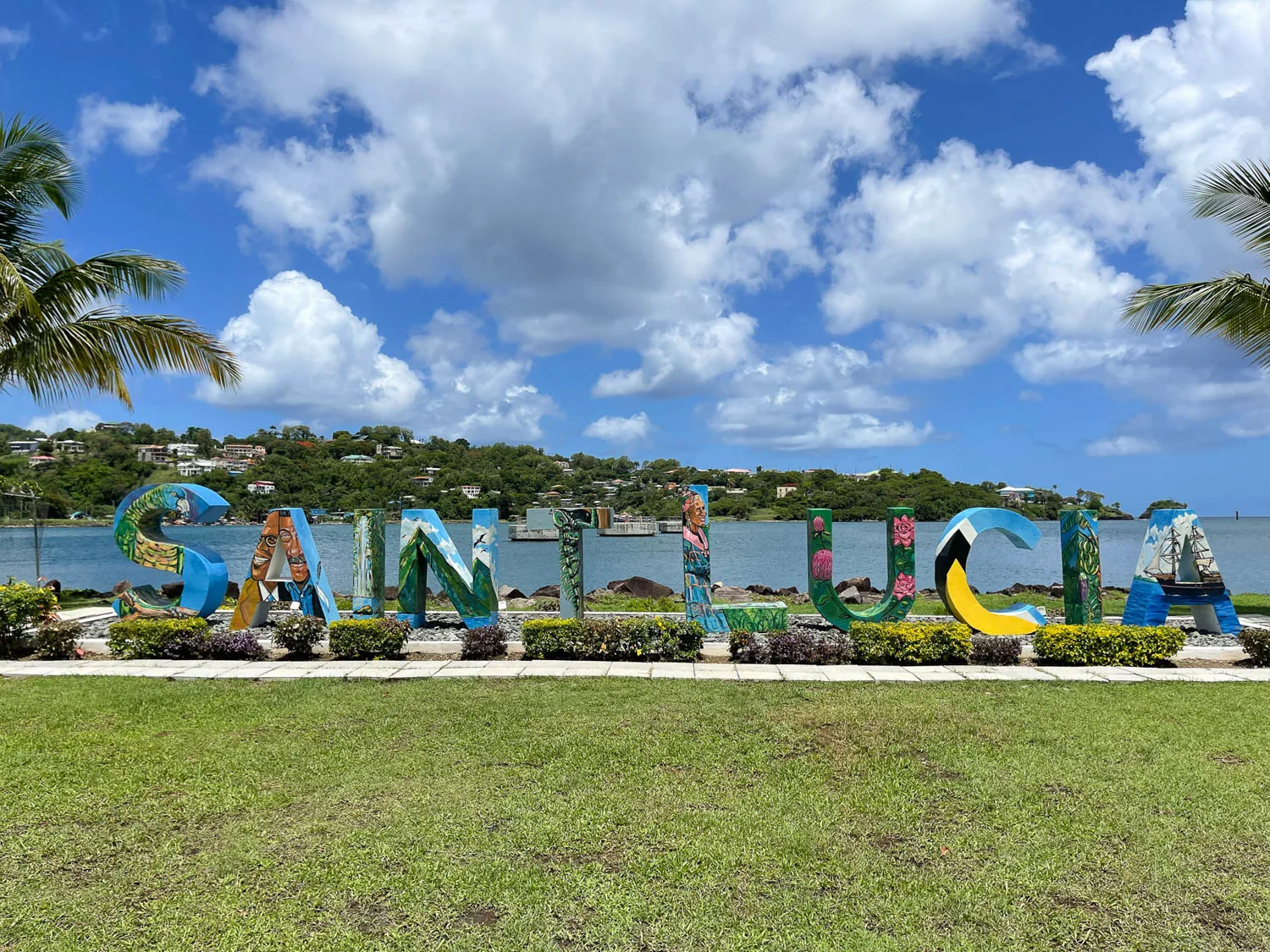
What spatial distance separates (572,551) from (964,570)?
22.4 ft

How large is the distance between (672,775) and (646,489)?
184ft

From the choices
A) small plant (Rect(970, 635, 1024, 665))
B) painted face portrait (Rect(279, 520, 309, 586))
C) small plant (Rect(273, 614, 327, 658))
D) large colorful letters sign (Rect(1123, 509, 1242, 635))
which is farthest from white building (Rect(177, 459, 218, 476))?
large colorful letters sign (Rect(1123, 509, 1242, 635))

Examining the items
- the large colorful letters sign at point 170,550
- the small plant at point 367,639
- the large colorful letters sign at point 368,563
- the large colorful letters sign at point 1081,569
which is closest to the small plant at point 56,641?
the large colorful letters sign at point 170,550

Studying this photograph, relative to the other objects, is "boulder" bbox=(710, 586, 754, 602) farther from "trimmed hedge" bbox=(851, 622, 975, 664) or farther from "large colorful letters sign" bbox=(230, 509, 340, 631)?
"large colorful letters sign" bbox=(230, 509, 340, 631)

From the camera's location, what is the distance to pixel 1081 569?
14008 mm

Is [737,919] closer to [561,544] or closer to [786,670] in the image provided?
[786,670]

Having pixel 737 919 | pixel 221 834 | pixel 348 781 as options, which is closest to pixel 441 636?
pixel 348 781

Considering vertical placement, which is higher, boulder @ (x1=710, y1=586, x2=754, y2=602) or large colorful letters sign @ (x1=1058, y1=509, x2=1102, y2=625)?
large colorful letters sign @ (x1=1058, y1=509, x2=1102, y2=625)

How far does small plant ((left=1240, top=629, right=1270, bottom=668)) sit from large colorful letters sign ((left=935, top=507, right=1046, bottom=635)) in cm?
288

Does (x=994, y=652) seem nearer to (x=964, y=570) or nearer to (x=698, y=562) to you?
(x=964, y=570)

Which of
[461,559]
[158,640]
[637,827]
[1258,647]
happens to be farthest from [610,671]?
[1258,647]

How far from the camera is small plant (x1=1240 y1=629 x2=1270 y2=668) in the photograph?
38.2ft

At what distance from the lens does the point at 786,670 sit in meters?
11.2

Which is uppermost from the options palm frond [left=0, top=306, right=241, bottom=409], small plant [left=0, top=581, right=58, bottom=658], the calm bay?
palm frond [left=0, top=306, right=241, bottom=409]
